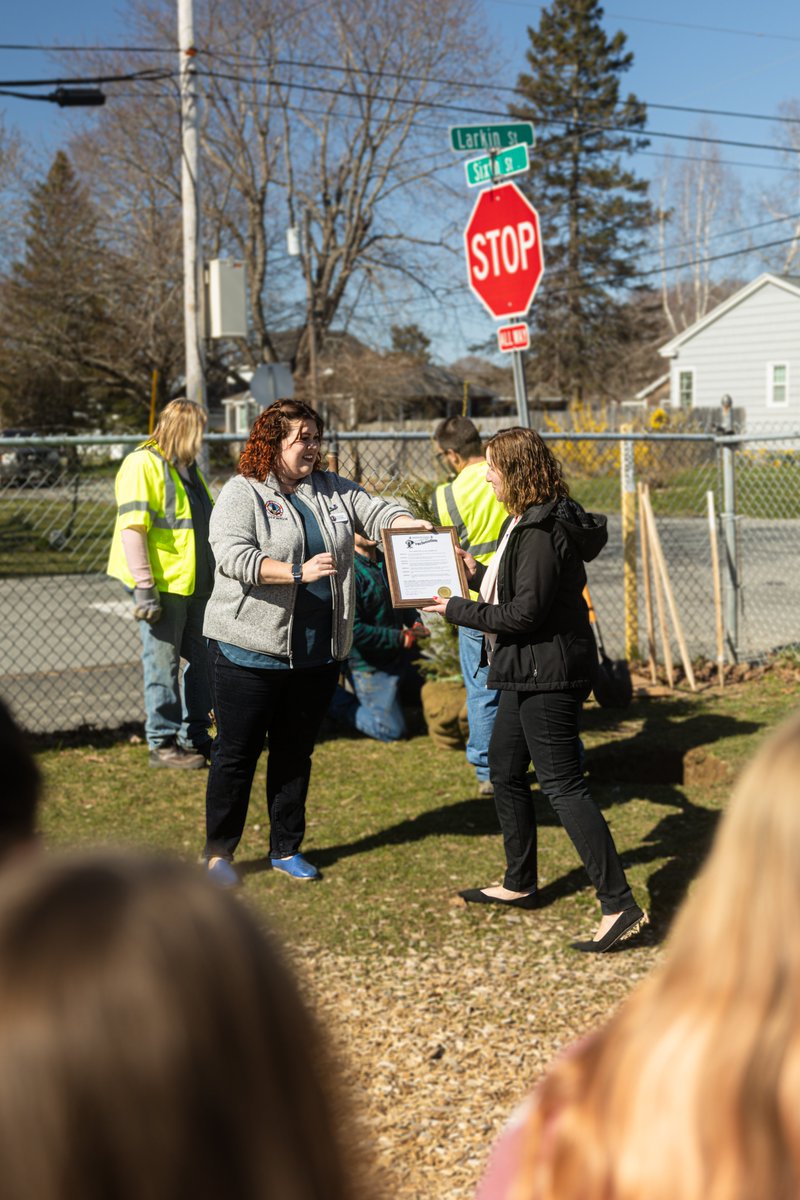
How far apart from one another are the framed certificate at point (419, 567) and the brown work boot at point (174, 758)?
2193 mm

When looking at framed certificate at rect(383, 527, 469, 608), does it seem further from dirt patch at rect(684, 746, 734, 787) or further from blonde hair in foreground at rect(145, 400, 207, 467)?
dirt patch at rect(684, 746, 734, 787)

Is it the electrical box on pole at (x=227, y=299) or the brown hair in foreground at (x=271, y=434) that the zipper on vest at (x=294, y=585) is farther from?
the electrical box on pole at (x=227, y=299)

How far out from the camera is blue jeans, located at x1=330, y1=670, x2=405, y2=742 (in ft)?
25.1

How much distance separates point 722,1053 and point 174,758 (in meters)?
6.13

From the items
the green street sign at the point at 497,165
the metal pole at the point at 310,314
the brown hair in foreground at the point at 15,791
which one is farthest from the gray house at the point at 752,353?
the brown hair in foreground at the point at 15,791

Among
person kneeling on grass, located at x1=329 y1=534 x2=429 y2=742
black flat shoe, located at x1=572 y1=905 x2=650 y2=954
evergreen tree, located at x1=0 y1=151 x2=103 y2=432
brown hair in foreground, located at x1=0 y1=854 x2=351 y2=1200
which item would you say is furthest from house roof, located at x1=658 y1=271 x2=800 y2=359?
brown hair in foreground, located at x1=0 y1=854 x2=351 y2=1200

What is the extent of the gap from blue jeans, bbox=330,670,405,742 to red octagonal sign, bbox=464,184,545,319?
7.60 ft

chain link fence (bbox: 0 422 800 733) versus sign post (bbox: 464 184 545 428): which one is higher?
sign post (bbox: 464 184 545 428)

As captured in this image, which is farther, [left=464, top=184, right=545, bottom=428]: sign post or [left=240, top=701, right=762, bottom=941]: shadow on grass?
[left=464, top=184, right=545, bottom=428]: sign post

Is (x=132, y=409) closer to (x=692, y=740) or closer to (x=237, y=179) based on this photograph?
(x=237, y=179)

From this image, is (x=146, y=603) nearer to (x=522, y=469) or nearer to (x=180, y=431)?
(x=180, y=431)

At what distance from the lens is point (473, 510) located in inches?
253

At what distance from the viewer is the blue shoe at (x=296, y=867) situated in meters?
5.41

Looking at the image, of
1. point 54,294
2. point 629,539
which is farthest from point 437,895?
point 54,294
